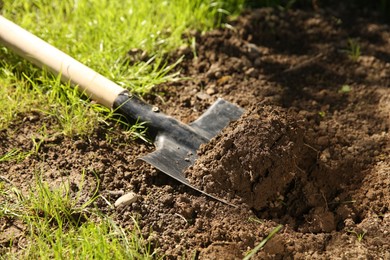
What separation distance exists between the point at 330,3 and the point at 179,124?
1772 millimetres

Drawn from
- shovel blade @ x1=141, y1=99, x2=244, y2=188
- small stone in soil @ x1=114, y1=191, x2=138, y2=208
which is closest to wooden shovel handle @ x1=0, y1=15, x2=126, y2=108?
shovel blade @ x1=141, y1=99, x2=244, y2=188

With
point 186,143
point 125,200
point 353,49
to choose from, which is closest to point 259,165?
point 186,143

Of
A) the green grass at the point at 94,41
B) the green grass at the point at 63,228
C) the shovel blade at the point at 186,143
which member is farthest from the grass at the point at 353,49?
the green grass at the point at 63,228

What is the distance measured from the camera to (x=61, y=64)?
2.84 metres

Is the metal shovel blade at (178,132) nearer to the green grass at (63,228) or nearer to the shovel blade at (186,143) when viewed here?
the shovel blade at (186,143)

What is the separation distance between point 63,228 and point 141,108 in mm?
726

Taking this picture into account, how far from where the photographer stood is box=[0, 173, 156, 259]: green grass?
2.16m

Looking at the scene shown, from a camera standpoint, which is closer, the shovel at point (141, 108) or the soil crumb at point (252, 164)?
the soil crumb at point (252, 164)

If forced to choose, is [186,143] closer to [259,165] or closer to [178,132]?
[178,132]

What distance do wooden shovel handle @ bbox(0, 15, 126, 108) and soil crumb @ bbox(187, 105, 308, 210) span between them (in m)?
0.59

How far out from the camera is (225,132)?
103 inches

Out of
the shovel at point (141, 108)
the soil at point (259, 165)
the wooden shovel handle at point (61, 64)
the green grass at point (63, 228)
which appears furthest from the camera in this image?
the wooden shovel handle at point (61, 64)

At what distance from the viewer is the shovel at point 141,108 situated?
103 inches

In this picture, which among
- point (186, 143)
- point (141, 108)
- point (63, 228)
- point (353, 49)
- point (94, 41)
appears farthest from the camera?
point (353, 49)
